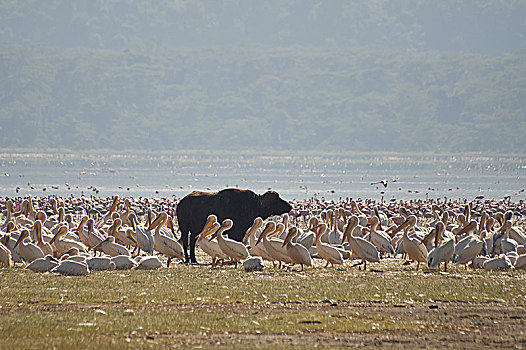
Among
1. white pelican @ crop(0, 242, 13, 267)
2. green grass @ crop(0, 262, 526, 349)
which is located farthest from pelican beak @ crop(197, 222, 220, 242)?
white pelican @ crop(0, 242, 13, 267)

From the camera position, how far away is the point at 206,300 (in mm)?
12477

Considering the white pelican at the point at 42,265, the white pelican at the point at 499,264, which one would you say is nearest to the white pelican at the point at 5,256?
the white pelican at the point at 42,265

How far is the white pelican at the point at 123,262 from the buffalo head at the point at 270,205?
17.2 feet

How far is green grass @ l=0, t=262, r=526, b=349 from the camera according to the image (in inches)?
396

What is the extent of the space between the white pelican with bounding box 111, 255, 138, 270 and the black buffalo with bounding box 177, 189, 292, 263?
251 centimetres

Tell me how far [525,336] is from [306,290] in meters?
4.05

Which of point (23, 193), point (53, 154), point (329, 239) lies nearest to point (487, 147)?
point (53, 154)

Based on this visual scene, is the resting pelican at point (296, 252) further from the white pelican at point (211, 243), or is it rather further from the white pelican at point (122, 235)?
the white pelican at point (122, 235)

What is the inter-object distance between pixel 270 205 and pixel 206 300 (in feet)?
29.4

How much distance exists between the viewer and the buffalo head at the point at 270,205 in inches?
830

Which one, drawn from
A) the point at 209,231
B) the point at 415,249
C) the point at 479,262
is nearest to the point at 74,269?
the point at 209,231

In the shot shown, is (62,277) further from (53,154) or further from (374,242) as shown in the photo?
(53,154)

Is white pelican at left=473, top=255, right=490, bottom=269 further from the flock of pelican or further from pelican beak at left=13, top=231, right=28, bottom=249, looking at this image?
pelican beak at left=13, top=231, right=28, bottom=249

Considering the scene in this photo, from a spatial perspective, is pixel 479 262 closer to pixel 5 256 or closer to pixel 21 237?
pixel 21 237
